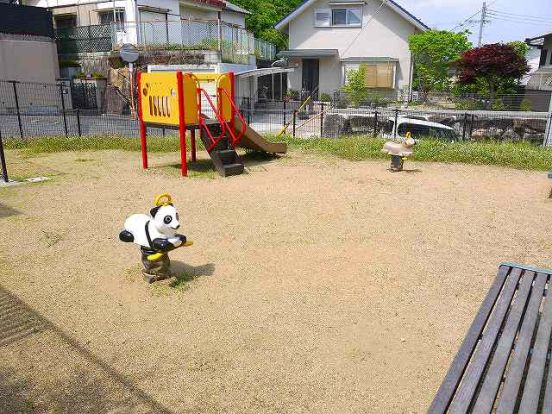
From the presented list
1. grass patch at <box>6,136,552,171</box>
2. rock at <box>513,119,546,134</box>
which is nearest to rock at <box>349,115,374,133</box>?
grass patch at <box>6,136,552,171</box>

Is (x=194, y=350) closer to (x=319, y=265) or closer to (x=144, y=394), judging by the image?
(x=144, y=394)

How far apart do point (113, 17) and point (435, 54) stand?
15171 mm

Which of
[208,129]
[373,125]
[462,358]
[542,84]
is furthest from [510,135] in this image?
[462,358]

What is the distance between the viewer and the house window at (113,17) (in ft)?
70.6

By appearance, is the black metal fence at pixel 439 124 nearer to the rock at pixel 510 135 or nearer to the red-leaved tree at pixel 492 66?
the rock at pixel 510 135

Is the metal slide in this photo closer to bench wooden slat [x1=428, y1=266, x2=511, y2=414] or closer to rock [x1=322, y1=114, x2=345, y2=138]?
rock [x1=322, y1=114, x2=345, y2=138]

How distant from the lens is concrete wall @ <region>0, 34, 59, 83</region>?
20.2 meters

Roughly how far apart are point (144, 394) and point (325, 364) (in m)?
1.18

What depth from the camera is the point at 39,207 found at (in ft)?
22.2

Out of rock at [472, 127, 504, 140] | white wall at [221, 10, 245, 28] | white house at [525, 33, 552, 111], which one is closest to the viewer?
rock at [472, 127, 504, 140]

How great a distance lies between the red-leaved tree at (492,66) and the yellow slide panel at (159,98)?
1419 centimetres

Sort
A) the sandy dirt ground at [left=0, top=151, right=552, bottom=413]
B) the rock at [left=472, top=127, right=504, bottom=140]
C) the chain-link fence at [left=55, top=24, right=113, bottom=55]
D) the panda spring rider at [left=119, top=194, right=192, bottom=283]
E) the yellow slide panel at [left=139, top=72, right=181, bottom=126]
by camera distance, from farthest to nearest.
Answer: the chain-link fence at [left=55, top=24, right=113, bottom=55] < the rock at [left=472, top=127, right=504, bottom=140] < the yellow slide panel at [left=139, top=72, right=181, bottom=126] < the panda spring rider at [left=119, top=194, right=192, bottom=283] < the sandy dirt ground at [left=0, top=151, right=552, bottom=413]

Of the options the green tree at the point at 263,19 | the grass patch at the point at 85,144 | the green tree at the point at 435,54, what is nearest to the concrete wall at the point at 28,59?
the grass patch at the point at 85,144

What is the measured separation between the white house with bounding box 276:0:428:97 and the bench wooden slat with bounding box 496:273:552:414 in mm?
22394
